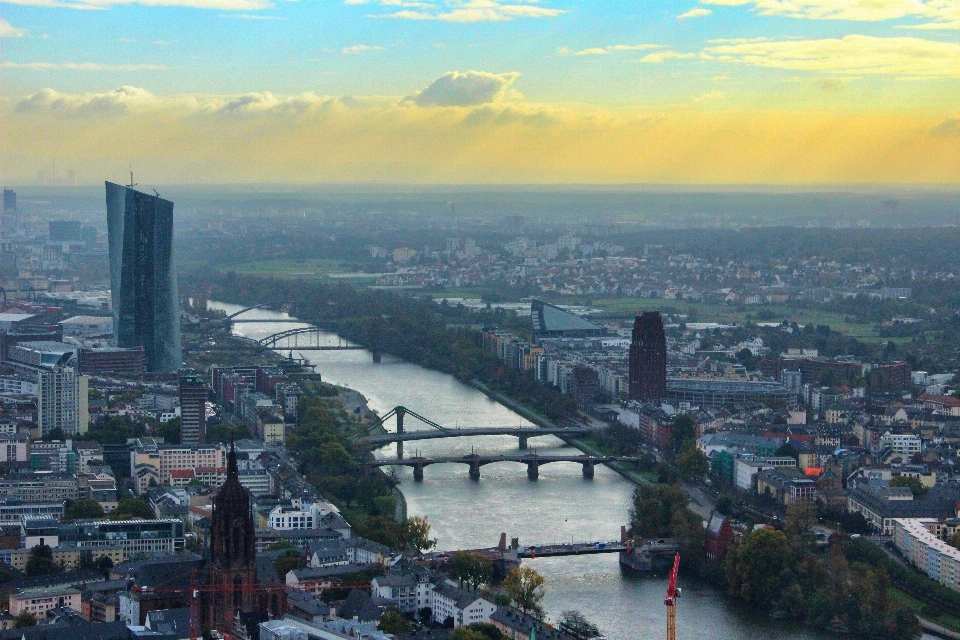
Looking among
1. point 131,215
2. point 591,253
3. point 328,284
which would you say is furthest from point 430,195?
point 131,215

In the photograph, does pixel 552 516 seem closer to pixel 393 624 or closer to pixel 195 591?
pixel 393 624

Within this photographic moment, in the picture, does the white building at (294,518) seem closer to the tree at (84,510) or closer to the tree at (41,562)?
the tree at (84,510)

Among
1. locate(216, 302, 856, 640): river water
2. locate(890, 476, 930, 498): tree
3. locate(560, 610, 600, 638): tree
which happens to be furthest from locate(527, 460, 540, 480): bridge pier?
locate(560, 610, 600, 638): tree

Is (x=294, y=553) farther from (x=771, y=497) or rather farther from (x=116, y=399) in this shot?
(x=116, y=399)

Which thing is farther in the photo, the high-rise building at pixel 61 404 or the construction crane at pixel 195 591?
the high-rise building at pixel 61 404

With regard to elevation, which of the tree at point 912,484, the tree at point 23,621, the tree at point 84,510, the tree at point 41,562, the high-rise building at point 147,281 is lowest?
the tree at point 41,562

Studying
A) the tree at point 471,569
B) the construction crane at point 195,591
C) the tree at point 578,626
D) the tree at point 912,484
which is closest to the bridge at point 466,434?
the tree at point 912,484
